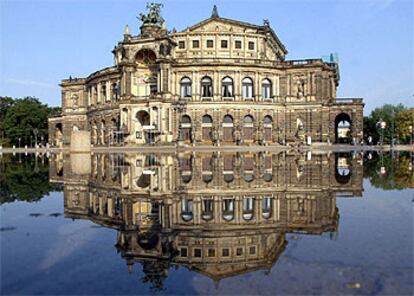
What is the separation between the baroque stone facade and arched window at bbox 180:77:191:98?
15cm

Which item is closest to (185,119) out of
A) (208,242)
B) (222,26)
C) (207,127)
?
(207,127)

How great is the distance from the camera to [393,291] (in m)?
3.83

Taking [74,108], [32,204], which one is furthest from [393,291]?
[74,108]

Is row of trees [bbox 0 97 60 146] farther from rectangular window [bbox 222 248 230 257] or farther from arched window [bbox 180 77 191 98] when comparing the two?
rectangular window [bbox 222 248 230 257]

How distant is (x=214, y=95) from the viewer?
2552 inches

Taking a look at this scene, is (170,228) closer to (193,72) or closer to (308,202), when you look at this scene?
(308,202)

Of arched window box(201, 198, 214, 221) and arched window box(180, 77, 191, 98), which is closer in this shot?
arched window box(201, 198, 214, 221)

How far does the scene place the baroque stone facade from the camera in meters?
62.7

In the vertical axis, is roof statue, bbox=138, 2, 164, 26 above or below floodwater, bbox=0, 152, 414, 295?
above

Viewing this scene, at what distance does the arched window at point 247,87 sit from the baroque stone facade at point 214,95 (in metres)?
0.16

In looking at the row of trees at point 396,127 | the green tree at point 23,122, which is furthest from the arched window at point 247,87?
the green tree at point 23,122

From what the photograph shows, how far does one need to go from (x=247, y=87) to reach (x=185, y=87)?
968 cm

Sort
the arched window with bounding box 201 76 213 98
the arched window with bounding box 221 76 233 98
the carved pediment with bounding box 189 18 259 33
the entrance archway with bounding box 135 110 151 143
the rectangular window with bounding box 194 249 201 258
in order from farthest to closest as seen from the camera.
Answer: the carved pediment with bounding box 189 18 259 33 < the arched window with bounding box 221 76 233 98 < the arched window with bounding box 201 76 213 98 < the entrance archway with bounding box 135 110 151 143 < the rectangular window with bounding box 194 249 201 258

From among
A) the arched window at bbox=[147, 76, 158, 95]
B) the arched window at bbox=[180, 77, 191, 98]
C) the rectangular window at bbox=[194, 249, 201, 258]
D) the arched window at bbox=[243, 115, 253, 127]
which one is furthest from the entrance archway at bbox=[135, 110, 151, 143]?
the rectangular window at bbox=[194, 249, 201, 258]
